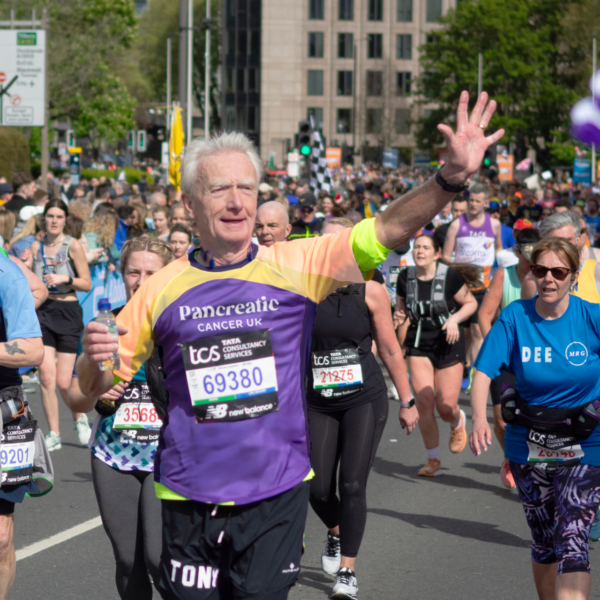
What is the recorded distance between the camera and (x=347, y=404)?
17.9 ft

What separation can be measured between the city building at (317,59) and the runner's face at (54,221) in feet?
273

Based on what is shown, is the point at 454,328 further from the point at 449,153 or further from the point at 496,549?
the point at 449,153

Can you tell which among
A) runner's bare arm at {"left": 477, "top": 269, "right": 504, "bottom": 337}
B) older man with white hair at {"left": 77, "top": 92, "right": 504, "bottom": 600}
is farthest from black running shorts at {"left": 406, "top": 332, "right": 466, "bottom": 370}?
older man with white hair at {"left": 77, "top": 92, "right": 504, "bottom": 600}

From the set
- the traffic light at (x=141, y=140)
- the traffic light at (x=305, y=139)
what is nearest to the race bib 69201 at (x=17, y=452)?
the traffic light at (x=305, y=139)

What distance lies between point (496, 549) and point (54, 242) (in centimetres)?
527

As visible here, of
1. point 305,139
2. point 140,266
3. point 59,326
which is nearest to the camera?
point 140,266

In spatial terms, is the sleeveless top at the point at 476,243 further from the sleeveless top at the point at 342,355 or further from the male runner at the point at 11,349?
the male runner at the point at 11,349

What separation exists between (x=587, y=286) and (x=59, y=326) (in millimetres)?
4980

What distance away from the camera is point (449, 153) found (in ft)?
8.69

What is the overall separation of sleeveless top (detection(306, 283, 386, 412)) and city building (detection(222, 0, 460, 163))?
3420 inches

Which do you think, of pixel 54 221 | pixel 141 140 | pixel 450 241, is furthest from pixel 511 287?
pixel 141 140

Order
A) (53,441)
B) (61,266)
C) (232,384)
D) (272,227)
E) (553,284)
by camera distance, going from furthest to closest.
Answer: (61,266) → (53,441) → (272,227) → (553,284) → (232,384)

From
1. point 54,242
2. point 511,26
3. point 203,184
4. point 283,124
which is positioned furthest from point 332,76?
point 203,184

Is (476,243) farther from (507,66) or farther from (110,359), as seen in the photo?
(507,66)
